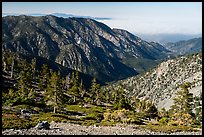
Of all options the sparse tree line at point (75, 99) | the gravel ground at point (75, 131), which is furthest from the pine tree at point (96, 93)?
the gravel ground at point (75, 131)

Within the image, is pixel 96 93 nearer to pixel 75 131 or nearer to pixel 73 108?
pixel 73 108

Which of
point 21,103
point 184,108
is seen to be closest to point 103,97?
point 184,108

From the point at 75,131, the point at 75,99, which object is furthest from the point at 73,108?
the point at 75,131

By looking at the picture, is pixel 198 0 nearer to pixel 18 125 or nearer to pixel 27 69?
pixel 18 125

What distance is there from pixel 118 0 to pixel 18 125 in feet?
74.8

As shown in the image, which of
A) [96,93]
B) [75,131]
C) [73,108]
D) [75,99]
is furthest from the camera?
[96,93]

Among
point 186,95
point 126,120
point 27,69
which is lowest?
point 126,120

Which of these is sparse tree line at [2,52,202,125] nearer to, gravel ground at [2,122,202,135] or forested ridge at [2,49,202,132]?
forested ridge at [2,49,202,132]

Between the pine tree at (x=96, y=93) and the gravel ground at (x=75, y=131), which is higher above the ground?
the pine tree at (x=96, y=93)

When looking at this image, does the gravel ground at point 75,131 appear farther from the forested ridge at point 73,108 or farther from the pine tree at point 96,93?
the pine tree at point 96,93

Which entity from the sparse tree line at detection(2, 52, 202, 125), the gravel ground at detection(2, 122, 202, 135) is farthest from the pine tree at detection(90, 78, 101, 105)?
the gravel ground at detection(2, 122, 202, 135)

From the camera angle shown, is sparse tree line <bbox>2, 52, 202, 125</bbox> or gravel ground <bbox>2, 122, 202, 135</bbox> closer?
gravel ground <bbox>2, 122, 202, 135</bbox>

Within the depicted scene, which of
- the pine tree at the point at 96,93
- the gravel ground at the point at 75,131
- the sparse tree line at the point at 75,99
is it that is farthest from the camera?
the pine tree at the point at 96,93

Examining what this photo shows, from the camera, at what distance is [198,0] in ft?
45.4
